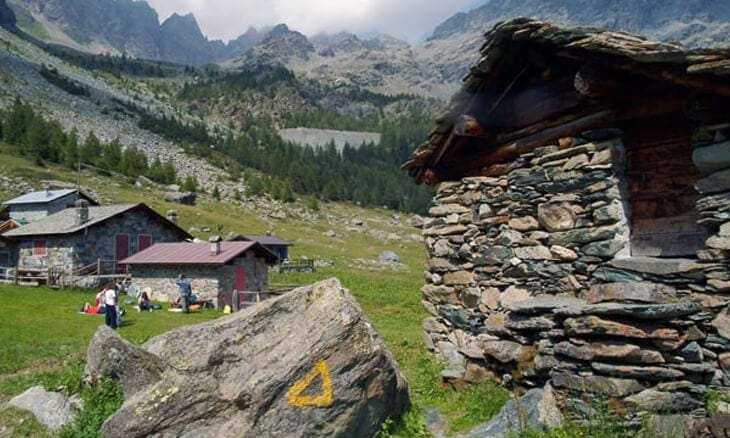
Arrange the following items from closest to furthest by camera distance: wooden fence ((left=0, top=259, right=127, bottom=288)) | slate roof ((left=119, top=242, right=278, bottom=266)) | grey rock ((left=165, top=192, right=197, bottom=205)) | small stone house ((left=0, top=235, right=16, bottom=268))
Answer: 1. slate roof ((left=119, top=242, right=278, bottom=266))
2. wooden fence ((left=0, top=259, right=127, bottom=288))
3. small stone house ((left=0, top=235, right=16, bottom=268))
4. grey rock ((left=165, top=192, right=197, bottom=205))

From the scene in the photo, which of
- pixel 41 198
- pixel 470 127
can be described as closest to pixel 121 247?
pixel 41 198

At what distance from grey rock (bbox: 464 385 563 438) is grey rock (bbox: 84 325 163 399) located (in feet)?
15.3

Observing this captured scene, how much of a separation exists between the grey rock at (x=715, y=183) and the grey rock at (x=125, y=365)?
778 centimetres

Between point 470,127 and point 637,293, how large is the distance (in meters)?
4.60

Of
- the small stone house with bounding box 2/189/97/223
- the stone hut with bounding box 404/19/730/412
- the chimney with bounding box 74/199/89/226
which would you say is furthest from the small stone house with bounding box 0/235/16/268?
the stone hut with bounding box 404/19/730/412

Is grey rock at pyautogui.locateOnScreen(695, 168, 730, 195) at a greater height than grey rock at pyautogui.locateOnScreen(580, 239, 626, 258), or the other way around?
grey rock at pyautogui.locateOnScreen(695, 168, 730, 195)

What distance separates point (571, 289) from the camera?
9.20 m

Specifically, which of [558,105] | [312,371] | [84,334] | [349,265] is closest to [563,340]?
[312,371]

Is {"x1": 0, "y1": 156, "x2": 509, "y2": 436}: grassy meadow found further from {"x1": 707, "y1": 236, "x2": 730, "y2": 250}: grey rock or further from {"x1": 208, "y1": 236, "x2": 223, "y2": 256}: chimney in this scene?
{"x1": 208, "y1": 236, "x2": 223, "y2": 256}: chimney

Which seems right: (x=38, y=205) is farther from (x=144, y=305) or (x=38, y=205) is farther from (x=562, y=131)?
(x=562, y=131)

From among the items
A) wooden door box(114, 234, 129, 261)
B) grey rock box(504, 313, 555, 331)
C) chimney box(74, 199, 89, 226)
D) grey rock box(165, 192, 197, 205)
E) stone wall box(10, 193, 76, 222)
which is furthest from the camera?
grey rock box(165, 192, 197, 205)

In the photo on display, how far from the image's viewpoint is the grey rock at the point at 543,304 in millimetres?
8438

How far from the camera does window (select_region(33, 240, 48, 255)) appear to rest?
43941 millimetres

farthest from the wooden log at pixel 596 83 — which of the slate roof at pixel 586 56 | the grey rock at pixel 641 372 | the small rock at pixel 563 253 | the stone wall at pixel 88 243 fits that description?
the stone wall at pixel 88 243
